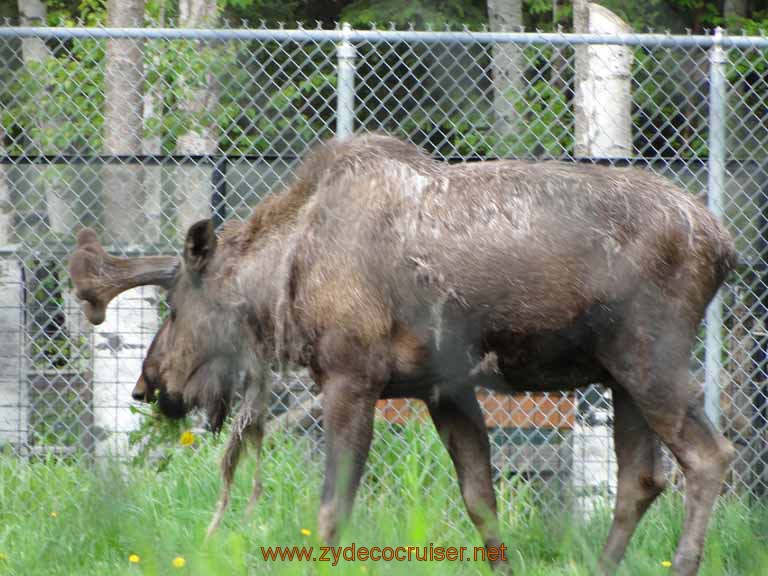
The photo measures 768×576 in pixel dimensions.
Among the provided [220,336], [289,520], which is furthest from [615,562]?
[220,336]

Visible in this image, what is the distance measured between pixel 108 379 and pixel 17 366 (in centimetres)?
55

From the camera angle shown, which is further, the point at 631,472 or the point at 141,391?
the point at 141,391

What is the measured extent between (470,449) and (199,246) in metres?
1.39

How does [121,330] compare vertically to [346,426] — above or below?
below

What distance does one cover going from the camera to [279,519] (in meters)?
5.15

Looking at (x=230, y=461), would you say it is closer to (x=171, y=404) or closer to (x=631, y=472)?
(x=171, y=404)

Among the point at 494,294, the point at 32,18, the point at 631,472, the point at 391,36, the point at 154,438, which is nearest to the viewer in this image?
the point at 494,294

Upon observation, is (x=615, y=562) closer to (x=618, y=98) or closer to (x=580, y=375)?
(x=580, y=375)

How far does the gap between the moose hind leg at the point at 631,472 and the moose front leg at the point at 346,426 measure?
1.05 m

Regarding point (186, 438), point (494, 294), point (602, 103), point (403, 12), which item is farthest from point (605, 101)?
point (403, 12)

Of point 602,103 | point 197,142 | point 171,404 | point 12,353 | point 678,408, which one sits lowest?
point 12,353

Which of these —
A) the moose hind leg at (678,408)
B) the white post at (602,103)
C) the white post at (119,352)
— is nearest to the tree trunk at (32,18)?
the white post at (119,352)

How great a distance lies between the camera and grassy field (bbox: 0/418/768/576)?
14.0 feet

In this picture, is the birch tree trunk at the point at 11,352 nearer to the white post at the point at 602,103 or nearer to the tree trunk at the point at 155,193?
the tree trunk at the point at 155,193
